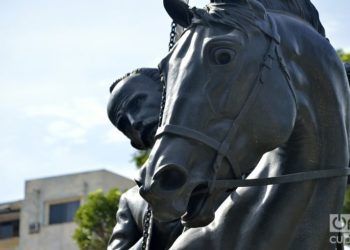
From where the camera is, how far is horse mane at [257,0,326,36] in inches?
→ 209

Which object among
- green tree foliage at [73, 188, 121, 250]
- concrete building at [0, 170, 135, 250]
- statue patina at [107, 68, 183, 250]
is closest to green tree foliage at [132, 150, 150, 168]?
green tree foliage at [73, 188, 121, 250]

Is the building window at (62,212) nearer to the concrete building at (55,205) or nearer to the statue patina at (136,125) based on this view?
the concrete building at (55,205)

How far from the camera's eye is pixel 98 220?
1168 inches

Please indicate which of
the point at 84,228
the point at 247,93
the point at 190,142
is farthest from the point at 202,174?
the point at 84,228

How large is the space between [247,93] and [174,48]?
0.41m

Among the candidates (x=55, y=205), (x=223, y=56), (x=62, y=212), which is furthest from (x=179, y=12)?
(x=62, y=212)

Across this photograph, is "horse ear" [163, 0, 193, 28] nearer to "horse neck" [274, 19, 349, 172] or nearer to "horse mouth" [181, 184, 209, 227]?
"horse neck" [274, 19, 349, 172]

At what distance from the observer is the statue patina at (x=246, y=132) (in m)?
4.37

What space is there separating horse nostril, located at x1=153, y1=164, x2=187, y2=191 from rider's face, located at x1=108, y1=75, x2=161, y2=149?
4.93 feet

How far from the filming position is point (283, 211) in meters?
4.92

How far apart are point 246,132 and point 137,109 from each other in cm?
149

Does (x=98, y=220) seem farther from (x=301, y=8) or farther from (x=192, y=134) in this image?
(x=192, y=134)

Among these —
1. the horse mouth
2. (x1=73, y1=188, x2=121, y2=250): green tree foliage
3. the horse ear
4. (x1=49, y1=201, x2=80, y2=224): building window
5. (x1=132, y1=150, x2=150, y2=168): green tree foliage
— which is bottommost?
(x1=49, y1=201, x2=80, y2=224): building window

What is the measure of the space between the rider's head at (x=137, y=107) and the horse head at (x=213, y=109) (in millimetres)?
1104
